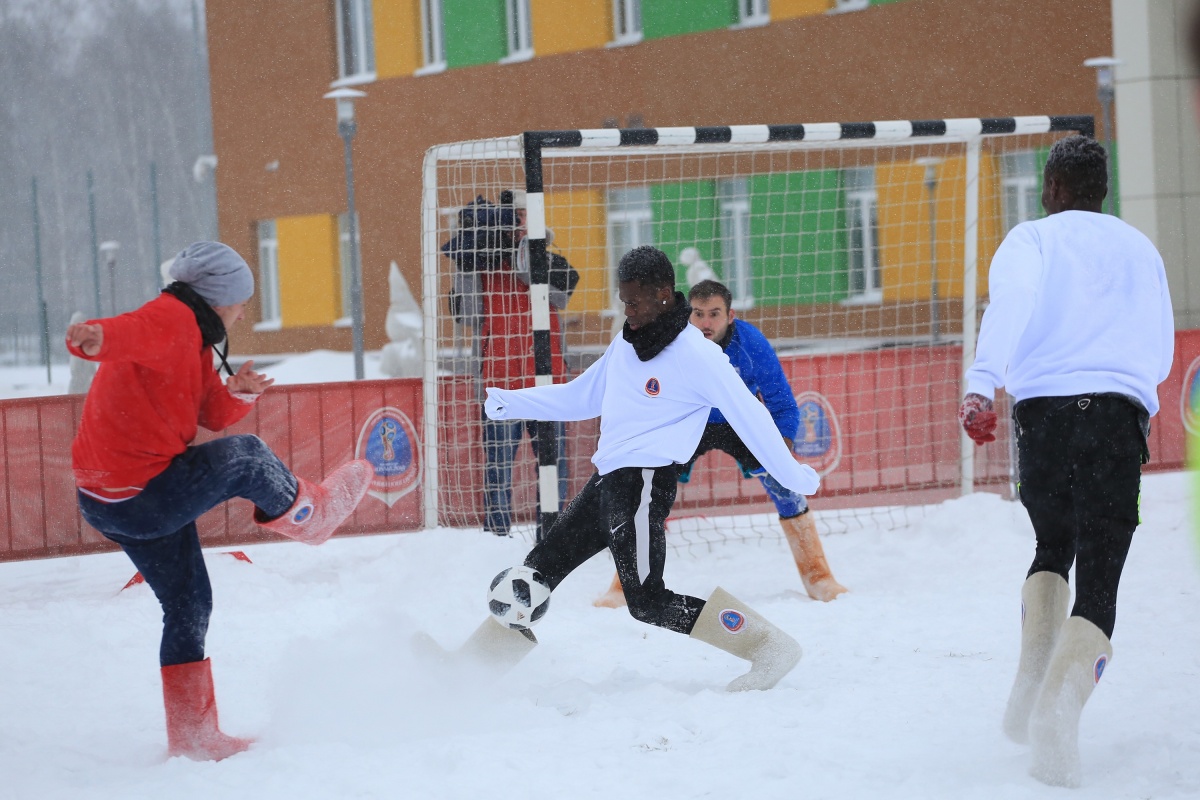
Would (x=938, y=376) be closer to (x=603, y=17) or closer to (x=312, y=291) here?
(x=603, y=17)

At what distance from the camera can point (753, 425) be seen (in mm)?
4098

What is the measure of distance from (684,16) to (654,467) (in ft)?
54.3

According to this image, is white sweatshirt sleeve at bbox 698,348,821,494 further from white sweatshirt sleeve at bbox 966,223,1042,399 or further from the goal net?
the goal net

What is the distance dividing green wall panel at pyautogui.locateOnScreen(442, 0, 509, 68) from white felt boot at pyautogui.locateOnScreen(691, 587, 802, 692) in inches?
732

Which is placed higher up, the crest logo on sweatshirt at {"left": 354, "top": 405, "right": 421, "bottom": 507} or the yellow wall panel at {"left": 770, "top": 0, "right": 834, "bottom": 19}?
the yellow wall panel at {"left": 770, "top": 0, "right": 834, "bottom": 19}

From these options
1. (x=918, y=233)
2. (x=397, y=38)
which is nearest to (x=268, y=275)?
(x=397, y=38)

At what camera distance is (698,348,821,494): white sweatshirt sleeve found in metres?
4.09

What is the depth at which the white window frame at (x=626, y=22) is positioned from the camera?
65.5 ft

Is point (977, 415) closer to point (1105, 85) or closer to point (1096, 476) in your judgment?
point (1096, 476)

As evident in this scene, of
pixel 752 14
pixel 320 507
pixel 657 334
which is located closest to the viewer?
pixel 320 507

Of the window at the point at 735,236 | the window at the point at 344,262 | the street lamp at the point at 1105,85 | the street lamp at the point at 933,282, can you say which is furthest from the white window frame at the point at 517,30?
the street lamp at the point at 1105,85

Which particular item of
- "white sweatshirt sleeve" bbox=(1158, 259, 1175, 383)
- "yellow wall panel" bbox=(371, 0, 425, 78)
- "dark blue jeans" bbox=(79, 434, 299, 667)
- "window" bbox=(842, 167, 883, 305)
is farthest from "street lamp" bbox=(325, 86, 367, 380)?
"white sweatshirt sleeve" bbox=(1158, 259, 1175, 383)

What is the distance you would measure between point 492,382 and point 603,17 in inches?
561

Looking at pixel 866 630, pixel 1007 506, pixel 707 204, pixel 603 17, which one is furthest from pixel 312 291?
pixel 866 630
